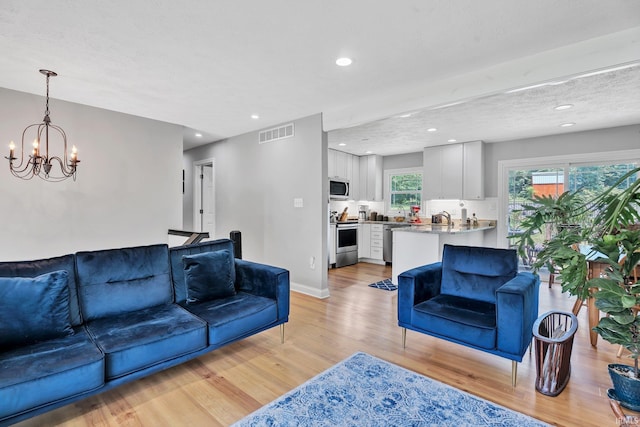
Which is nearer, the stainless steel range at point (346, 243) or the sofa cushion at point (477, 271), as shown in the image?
the sofa cushion at point (477, 271)

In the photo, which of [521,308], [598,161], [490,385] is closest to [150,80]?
[521,308]

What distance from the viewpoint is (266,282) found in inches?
116

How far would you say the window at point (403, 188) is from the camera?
7219mm

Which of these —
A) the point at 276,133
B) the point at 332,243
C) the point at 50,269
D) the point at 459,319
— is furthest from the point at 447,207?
the point at 50,269

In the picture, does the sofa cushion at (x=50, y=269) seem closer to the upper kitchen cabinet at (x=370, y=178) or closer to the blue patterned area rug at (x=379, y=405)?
the blue patterned area rug at (x=379, y=405)

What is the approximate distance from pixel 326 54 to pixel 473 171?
14.2ft

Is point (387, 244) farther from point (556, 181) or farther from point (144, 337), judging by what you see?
A: point (144, 337)

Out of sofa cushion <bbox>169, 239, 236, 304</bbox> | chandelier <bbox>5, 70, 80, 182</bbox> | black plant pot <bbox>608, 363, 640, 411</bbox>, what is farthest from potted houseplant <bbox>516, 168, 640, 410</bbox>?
chandelier <bbox>5, 70, 80, 182</bbox>

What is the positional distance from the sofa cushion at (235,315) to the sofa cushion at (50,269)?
77cm

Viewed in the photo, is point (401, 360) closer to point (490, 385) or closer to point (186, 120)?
point (490, 385)

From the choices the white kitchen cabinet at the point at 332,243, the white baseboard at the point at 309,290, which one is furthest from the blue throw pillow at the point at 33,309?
the white kitchen cabinet at the point at 332,243

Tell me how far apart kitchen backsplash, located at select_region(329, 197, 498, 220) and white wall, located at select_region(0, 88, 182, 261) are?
140 inches

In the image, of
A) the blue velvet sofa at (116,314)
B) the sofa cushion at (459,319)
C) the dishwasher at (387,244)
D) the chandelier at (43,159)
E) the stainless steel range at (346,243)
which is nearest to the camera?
the blue velvet sofa at (116,314)

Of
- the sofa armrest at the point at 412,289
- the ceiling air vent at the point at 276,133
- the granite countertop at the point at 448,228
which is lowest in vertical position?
the sofa armrest at the point at 412,289
